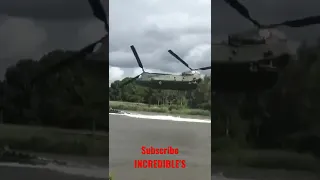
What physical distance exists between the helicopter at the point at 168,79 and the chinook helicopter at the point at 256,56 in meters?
0.24

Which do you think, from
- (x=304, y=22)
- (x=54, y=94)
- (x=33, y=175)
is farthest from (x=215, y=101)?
(x=33, y=175)

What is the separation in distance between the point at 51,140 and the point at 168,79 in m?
0.89

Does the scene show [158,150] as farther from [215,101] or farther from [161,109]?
[215,101]

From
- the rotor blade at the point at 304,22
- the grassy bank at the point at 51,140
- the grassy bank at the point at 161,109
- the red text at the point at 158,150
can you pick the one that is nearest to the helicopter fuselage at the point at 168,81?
the grassy bank at the point at 161,109

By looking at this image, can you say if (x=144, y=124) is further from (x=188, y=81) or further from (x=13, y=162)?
(x=13, y=162)

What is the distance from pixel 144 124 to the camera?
2.01m

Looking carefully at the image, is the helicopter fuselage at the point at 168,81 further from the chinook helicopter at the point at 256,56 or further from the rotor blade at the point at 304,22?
the rotor blade at the point at 304,22

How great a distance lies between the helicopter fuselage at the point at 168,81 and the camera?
199 cm

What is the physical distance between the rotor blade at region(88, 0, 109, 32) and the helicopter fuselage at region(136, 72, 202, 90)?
41 centimetres

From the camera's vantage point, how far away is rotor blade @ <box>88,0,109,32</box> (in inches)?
83.0

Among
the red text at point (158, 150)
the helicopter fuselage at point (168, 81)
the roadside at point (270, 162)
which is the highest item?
the helicopter fuselage at point (168, 81)

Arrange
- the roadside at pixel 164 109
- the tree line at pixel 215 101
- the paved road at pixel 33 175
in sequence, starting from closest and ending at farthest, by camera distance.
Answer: the roadside at pixel 164 109
the tree line at pixel 215 101
the paved road at pixel 33 175

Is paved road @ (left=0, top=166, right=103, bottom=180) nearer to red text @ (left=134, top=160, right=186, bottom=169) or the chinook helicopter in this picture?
red text @ (left=134, top=160, right=186, bottom=169)

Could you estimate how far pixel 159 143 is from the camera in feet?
6.67
